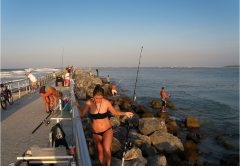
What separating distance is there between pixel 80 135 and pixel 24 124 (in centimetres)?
518

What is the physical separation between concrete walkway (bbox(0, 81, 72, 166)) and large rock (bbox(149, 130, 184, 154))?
347 centimetres

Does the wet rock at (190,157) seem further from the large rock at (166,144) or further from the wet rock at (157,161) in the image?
the wet rock at (157,161)

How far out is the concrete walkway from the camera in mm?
4219

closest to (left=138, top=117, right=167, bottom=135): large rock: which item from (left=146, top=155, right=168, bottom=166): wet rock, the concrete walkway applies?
(left=146, top=155, right=168, bottom=166): wet rock

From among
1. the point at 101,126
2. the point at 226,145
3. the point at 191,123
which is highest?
the point at 101,126

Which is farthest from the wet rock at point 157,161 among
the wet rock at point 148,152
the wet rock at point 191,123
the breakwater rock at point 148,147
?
the wet rock at point 191,123

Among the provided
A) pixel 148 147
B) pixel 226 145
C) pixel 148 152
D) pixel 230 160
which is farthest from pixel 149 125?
pixel 226 145

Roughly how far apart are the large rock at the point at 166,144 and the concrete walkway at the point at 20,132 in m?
3.47

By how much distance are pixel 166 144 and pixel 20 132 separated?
207 inches

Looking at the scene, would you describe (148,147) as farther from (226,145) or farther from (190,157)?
(226,145)

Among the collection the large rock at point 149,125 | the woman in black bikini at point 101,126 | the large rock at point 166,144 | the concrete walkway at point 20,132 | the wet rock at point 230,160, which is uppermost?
the woman in black bikini at point 101,126

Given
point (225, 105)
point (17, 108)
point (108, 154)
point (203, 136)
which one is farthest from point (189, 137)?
point (225, 105)

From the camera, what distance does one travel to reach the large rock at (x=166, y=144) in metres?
6.59

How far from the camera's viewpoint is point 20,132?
5410mm
